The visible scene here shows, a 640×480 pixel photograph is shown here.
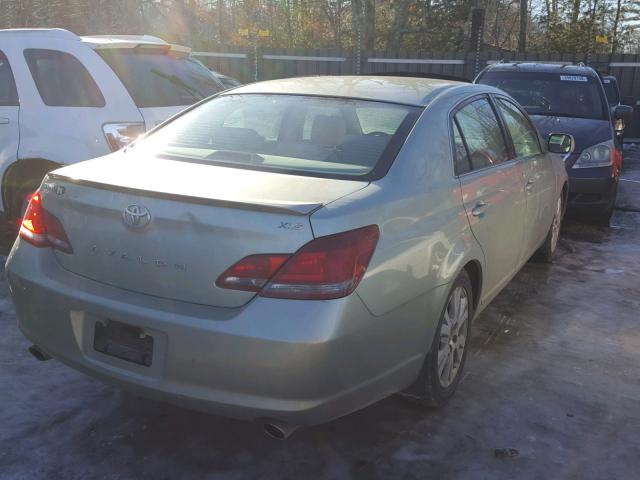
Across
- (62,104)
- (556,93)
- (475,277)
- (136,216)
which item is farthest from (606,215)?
(136,216)

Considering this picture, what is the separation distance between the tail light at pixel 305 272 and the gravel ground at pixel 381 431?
0.84 metres

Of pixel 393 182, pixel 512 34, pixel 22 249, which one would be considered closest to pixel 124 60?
pixel 22 249

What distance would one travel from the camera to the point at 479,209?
342cm

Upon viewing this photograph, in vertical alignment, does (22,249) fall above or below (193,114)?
below

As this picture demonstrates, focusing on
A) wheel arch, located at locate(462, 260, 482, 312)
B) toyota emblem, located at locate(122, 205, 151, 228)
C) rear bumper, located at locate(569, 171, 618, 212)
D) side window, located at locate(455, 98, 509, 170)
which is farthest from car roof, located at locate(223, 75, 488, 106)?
rear bumper, located at locate(569, 171, 618, 212)

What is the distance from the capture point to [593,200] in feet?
23.0

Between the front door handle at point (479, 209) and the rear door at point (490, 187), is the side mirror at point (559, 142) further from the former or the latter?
the front door handle at point (479, 209)

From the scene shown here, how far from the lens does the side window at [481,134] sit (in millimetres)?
3602

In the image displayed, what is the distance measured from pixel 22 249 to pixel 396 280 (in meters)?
1.63

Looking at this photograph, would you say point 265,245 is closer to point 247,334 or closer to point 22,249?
point 247,334

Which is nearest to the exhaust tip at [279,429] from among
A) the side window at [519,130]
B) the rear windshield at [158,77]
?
the side window at [519,130]

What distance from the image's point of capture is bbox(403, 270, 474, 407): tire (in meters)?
3.05

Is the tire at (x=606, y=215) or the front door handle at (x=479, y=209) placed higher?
the front door handle at (x=479, y=209)

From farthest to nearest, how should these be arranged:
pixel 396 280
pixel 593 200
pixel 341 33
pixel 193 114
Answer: pixel 341 33 < pixel 593 200 < pixel 193 114 < pixel 396 280
